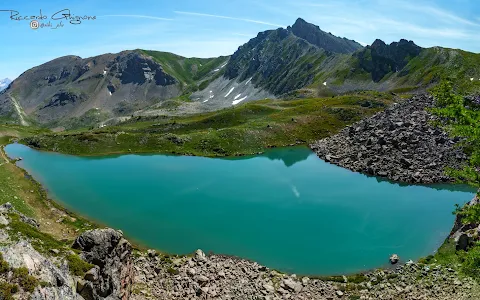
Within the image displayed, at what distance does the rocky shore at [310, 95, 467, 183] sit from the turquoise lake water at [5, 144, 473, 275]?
3663mm

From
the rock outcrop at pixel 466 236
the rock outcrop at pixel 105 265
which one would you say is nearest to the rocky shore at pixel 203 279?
the rock outcrop at pixel 105 265

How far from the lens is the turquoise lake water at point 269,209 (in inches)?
1644

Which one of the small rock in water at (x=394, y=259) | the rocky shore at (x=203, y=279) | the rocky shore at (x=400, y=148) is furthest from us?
the rocky shore at (x=400, y=148)

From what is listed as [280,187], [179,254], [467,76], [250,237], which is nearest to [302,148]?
[280,187]

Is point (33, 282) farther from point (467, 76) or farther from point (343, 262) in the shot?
point (467, 76)

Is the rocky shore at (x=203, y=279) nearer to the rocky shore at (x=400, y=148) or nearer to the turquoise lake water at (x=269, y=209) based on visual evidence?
the turquoise lake water at (x=269, y=209)

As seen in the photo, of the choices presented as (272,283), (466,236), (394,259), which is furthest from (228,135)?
(466,236)

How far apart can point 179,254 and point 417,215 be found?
35.9 meters

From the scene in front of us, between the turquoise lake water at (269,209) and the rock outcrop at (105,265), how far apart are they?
46.8 feet

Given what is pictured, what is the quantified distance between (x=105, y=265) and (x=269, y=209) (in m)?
33.1

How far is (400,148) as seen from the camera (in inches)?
3009

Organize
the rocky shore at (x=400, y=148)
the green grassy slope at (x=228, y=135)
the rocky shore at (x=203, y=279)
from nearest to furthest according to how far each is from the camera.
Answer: the rocky shore at (x=203, y=279), the rocky shore at (x=400, y=148), the green grassy slope at (x=228, y=135)

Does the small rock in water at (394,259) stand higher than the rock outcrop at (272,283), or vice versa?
the small rock in water at (394,259)

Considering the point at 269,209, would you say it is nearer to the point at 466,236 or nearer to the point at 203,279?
the point at 203,279
